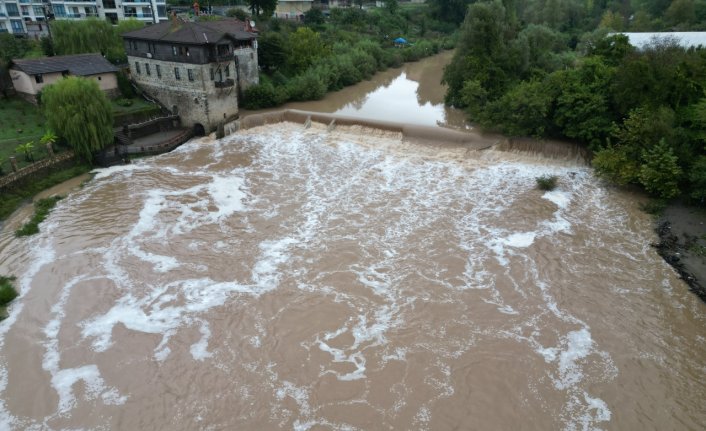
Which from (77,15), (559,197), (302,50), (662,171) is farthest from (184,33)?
(662,171)

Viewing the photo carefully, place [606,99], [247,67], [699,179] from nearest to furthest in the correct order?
1. [699,179]
2. [606,99]
3. [247,67]

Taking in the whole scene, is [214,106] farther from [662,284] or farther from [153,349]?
[662,284]

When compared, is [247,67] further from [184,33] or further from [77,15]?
[77,15]

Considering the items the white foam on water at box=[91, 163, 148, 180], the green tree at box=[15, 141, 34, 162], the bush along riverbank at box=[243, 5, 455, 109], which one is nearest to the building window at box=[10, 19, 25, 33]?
the bush along riverbank at box=[243, 5, 455, 109]

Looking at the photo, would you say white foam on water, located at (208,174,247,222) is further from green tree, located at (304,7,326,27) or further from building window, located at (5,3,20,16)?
green tree, located at (304,7,326,27)

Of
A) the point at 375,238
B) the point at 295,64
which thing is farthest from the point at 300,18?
the point at 375,238

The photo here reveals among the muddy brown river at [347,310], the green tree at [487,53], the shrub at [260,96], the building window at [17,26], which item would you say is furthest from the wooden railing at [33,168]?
the building window at [17,26]
